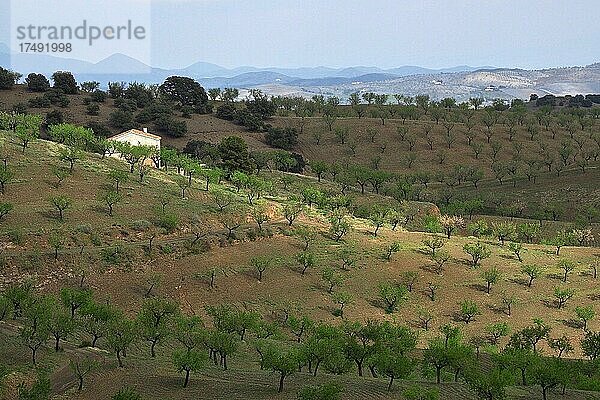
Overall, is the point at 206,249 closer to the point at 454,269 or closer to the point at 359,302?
the point at 359,302

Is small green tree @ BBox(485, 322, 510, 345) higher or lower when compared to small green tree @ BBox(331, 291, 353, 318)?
lower

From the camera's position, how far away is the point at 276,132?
131 meters

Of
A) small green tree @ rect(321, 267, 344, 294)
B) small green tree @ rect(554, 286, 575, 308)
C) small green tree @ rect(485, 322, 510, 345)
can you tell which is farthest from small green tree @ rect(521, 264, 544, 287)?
small green tree @ rect(321, 267, 344, 294)

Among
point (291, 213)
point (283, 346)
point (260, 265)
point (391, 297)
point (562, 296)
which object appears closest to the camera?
point (283, 346)

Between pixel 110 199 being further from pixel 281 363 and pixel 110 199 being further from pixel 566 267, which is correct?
pixel 566 267

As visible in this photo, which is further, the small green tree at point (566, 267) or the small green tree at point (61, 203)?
the small green tree at point (566, 267)

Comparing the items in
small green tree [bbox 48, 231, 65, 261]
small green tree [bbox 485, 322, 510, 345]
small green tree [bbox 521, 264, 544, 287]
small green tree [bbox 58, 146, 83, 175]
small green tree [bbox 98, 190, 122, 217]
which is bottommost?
small green tree [bbox 485, 322, 510, 345]

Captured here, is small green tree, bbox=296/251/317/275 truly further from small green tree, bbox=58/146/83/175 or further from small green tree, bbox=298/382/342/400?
small green tree, bbox=298/382/342/400

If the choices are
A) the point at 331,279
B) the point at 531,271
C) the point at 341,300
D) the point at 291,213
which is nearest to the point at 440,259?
the point at 531,271

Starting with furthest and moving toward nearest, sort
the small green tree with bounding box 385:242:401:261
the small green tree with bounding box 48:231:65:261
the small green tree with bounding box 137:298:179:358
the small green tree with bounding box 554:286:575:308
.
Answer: the small green tree with bounding box 385:242:401:261 < the small green tree with bounding box 554:286:575:308 < the small green tree with bounding box 48:231:65:261 < the small green tree with bounding box 137:298:179:358

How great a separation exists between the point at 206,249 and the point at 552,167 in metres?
81.5

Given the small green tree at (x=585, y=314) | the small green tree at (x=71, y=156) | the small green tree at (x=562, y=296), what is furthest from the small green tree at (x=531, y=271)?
the small green tree at (x=71, y=156)

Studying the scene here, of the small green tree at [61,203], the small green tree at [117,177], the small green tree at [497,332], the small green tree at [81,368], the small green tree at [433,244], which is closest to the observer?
the small green tree at [81,368]

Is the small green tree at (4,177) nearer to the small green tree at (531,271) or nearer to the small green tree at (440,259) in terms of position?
the small green tree at (440,259)
